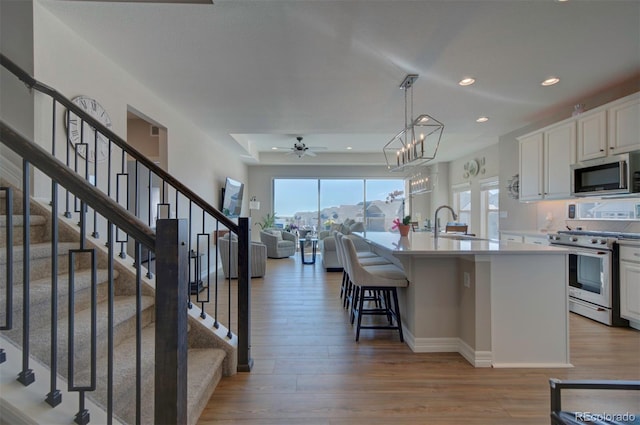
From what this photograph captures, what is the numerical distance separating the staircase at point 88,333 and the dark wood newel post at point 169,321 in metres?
0.08

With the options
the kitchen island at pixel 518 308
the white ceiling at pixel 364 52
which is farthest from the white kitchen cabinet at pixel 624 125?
the kitchen island at pixel 518 308

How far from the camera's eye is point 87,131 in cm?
263

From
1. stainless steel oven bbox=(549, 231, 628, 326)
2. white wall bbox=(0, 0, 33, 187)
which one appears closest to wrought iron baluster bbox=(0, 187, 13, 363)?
white wall bbox=(0, 0, 33, 187)

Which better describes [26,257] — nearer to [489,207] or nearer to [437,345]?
[437,345]

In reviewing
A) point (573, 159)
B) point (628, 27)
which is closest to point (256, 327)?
point (628, 27)

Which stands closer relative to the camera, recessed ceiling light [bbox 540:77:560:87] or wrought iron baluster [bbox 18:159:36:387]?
wrought iron baluster [bbox 18:159:36:387]

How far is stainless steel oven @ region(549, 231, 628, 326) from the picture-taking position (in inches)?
125

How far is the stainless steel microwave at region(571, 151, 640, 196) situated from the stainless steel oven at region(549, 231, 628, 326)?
50 centimetres

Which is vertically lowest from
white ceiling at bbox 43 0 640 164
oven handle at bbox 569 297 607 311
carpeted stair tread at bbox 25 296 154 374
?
oven handle at bbox 569 297 607 311

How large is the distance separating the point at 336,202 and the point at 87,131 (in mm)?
7557

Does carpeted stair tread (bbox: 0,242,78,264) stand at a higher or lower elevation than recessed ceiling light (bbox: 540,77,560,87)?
lower

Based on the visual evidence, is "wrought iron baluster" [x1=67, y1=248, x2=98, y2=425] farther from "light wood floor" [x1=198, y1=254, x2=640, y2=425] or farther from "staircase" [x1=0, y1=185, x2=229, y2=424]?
"light wood floor" [x1=198, y1=254, x2=640, y2=425]

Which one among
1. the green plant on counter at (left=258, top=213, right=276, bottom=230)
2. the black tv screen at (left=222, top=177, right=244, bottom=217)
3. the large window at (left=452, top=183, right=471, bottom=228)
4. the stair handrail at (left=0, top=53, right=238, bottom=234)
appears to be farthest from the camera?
the green plant on counter at (left=258, top=213, right=276, bottom=230)

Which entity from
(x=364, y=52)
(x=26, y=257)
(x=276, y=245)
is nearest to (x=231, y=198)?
(x=276, y=245)
